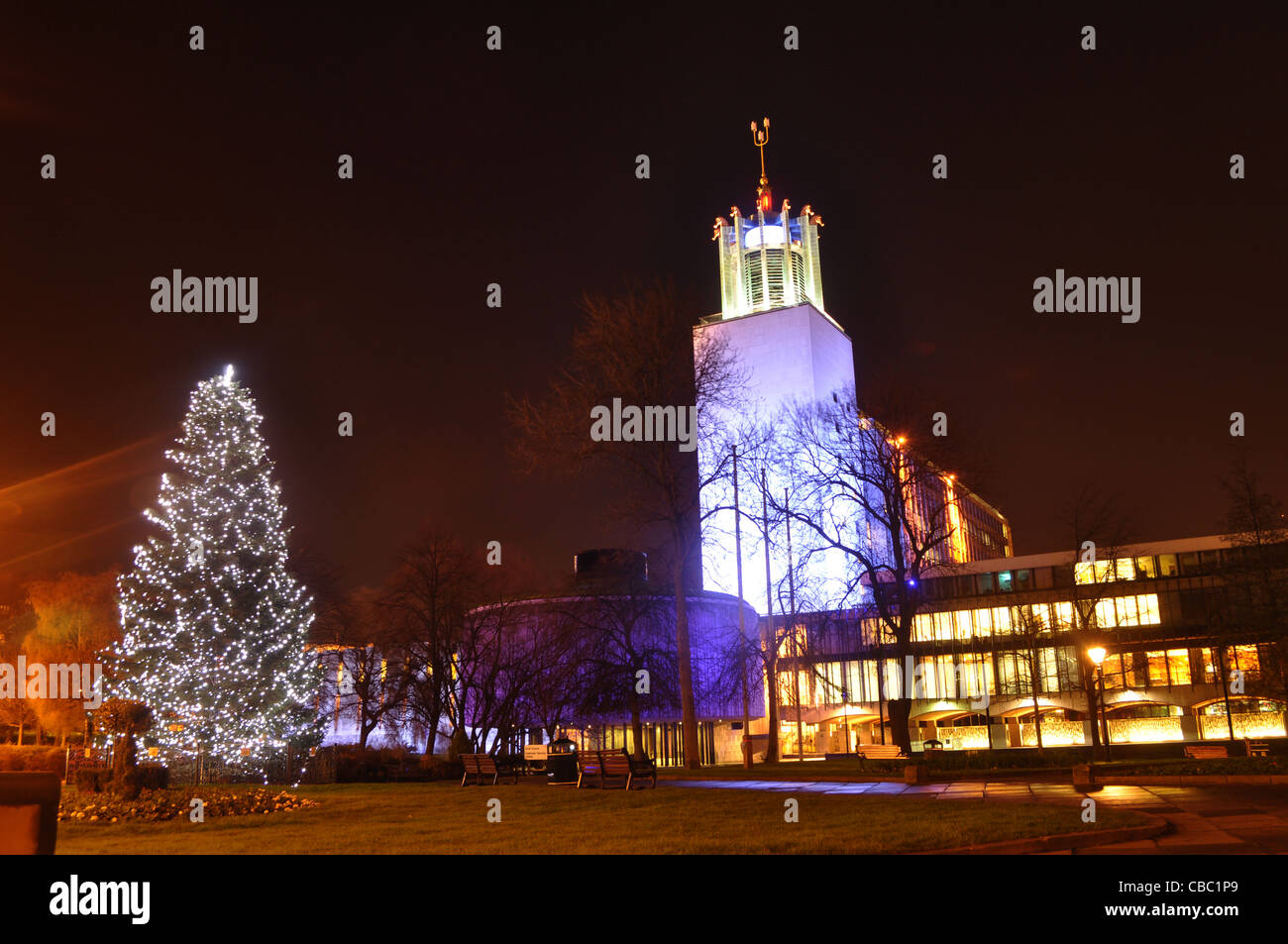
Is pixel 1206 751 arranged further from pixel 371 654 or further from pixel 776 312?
pixel 776 312

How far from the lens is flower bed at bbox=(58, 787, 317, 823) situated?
1911 cm

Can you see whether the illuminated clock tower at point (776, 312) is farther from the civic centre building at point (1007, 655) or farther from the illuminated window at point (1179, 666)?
the illuminated window at point (1179, 666)

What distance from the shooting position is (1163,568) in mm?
74625

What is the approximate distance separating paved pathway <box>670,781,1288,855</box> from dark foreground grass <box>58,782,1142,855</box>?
37.3 inches

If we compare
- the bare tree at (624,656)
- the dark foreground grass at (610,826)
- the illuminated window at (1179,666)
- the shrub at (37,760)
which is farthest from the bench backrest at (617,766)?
the illuminated window at (1179,666)

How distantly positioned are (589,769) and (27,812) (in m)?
17.2

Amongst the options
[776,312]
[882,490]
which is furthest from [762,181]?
[882,490]

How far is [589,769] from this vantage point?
26141mm

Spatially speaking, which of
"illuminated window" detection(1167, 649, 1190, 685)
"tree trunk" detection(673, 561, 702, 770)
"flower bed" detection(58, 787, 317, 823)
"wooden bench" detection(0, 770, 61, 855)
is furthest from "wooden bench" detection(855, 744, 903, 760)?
"illuminated window" detection(1167, 649, 1190, 685)

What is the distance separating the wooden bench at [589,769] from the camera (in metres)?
24.5
